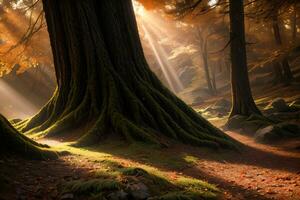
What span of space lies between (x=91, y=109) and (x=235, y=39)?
8234 mm

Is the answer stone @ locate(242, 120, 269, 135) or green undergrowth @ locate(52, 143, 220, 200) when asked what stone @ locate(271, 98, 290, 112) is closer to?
stone @ locate(242, 120, 269, 135)

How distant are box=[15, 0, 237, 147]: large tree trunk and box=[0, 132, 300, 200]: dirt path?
94cm

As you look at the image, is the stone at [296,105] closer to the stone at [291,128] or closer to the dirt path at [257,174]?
the stone at [291,128]

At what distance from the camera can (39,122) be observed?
10359 millimetres

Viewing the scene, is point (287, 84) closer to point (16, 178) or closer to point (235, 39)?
point (235, 39)

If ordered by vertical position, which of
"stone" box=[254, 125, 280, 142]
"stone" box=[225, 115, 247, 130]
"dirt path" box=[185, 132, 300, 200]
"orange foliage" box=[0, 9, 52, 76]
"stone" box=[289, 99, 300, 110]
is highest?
"orange foliage" box=[0, 9, 52, 76]

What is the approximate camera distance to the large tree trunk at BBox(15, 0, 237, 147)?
8.67 metres

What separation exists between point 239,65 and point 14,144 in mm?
11305

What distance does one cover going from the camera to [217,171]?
280 inches

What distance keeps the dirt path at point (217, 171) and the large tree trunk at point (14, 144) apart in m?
0.21

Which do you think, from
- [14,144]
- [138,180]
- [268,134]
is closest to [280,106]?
[268,134]

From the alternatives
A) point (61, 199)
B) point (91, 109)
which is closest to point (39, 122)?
A: point (91, 109)

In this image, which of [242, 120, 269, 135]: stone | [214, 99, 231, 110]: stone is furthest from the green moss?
[214, 99, 231, 110]: stone

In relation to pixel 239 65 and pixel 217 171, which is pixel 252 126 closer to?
pixel 239 65
